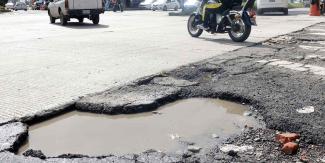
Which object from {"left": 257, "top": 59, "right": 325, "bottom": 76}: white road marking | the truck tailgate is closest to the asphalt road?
{"left": 257, "top": 59, "right": 325, "bottom": 76}: white road marking

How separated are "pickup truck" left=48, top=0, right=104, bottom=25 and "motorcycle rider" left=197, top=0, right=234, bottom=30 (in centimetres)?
877

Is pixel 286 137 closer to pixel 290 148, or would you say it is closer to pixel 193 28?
pixel 290 148

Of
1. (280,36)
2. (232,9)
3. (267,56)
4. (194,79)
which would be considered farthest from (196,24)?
(194,79)

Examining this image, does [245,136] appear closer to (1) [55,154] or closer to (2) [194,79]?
(1) [55,154]

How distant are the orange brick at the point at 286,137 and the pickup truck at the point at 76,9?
16.4 meters

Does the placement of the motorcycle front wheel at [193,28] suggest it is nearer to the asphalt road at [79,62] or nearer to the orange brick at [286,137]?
the asphalt road at [79,62]

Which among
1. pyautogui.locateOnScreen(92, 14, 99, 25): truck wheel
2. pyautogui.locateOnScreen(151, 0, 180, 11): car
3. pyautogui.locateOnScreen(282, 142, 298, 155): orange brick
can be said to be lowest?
pyautogui.locateOnScreen(282, 142, 298, 155): orange brick

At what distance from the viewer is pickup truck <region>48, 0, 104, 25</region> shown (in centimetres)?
1912

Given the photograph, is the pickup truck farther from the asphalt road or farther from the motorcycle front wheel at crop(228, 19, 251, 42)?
the motorcycle front wheel at crop(228, 19, 251, 42)

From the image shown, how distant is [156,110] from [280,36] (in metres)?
8.58

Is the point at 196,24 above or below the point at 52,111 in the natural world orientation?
above

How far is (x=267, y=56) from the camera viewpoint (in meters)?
8.66

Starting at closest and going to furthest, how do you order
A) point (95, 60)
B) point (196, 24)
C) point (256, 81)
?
point (256, 81), point (95, 60), point (196, 24)

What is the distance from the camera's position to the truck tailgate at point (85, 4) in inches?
758
